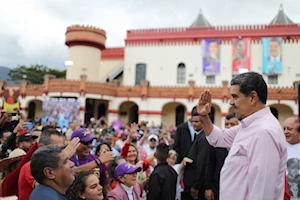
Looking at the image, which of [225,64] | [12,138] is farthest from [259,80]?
[225,64]

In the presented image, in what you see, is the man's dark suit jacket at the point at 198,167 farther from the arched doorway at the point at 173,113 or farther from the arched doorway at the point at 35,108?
the arched doorway at the point at 35,108

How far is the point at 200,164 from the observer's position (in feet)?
13.6

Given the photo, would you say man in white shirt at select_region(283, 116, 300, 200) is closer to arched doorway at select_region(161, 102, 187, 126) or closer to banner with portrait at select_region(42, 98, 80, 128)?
banner with portrait at select_region(42, 98, 80, 128)

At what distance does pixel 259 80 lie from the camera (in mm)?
2422

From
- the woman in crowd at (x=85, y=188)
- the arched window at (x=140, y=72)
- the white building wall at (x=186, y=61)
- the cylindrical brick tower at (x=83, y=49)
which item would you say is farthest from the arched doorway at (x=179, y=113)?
the woman in crowd at (x=85, y=188)

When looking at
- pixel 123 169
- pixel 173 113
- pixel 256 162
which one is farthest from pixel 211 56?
pixel 256 162

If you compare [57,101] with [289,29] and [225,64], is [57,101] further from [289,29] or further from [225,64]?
[289,29]

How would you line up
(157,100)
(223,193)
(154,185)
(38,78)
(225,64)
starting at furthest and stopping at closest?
(38,78)
(225,64)
(157,100)
(154,185)
(223,193)

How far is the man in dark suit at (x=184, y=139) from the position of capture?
5375mm

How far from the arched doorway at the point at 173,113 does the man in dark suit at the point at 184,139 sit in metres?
20.6

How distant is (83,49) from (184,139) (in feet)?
78.6

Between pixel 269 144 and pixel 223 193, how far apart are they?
22.9 inches

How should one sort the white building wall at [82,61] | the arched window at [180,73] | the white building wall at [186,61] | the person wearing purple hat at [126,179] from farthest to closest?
the arched window at [180,73], the white building wall at [82,61], the white building wall at [186,61], the person wearing purple hat at [126,179]

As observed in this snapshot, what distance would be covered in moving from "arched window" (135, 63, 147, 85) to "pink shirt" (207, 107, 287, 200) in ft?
87.6
